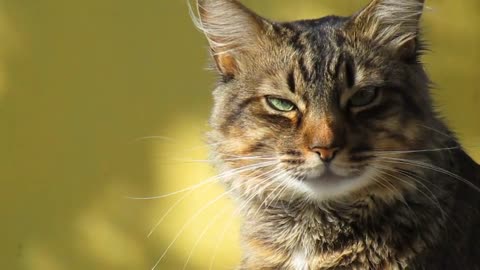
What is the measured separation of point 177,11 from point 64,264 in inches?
37.4

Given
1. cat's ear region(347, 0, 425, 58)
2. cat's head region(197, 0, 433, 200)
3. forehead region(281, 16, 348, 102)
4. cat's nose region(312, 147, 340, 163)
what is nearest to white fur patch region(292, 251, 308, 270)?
cat's head region(197, 0, 433, 200)

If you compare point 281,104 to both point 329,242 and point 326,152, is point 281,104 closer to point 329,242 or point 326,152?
point 326,152

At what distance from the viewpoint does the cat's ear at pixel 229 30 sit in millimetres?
2023

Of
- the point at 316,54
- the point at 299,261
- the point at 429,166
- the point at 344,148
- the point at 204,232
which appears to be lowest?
the point at 204,232

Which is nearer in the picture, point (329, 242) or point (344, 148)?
point (344, 148)

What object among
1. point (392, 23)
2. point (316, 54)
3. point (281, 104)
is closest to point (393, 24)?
point (392, 23)

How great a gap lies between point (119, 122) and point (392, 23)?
3.65ft

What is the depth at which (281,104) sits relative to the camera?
6.35 feet

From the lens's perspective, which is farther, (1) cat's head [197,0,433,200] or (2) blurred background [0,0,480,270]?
(2) blurred background [0,0,480,270]

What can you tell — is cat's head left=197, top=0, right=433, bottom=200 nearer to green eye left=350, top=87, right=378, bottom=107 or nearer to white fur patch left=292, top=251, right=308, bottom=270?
green eye left=350, top=87, right=378, bottom=107

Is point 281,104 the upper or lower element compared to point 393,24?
lower

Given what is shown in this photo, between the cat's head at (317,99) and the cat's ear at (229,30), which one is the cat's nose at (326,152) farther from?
the cat's ear at (229,30)

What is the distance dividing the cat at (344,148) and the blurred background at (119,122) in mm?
642

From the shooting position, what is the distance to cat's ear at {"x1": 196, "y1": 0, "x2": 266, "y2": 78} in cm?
202
